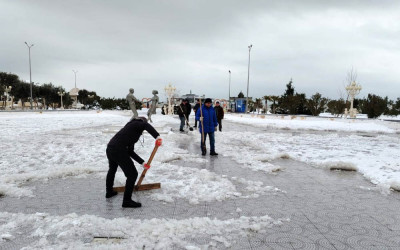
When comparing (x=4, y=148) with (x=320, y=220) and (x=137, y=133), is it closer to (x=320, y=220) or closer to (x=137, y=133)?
(x=137, y=133)

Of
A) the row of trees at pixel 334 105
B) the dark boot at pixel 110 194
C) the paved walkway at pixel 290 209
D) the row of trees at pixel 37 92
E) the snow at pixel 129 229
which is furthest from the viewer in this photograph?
the row of trees at pixel 37 92

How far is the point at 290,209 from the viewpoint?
13.2 ft

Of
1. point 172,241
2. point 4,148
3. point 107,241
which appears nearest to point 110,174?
point 107,241

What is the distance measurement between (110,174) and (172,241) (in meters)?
1.78

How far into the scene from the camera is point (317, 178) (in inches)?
232

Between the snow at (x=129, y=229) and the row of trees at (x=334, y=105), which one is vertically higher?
the row of trees at (x=334, y=105)

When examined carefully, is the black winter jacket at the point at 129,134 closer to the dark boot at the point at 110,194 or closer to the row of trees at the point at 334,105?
the dark boot at the point at 110,194

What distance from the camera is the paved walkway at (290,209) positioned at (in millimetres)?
3090

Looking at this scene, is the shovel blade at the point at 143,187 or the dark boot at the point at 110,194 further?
the shovel blade at the point at 143,187

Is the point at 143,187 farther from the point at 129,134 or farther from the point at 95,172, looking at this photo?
the point at 95,172

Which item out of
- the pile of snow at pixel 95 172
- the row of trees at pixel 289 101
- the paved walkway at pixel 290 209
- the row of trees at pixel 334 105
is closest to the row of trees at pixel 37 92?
the row of trees at pixel 289 101

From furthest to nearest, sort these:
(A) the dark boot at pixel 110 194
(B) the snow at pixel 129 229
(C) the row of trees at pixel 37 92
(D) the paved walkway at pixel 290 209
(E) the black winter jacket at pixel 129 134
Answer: (C) the row of trees at pixel 37 92
(A) the dark boot at pixel 110 194
(E) the black winter jacket at pixel 129 134
(D) the paved walkway at pixel 290 209
(B) the snow at pixel 129 229

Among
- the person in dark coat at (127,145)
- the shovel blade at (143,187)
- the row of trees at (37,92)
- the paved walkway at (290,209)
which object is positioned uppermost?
the row of trees at (37,92)

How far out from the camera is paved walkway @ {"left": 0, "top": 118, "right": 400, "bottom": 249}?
309 cm
